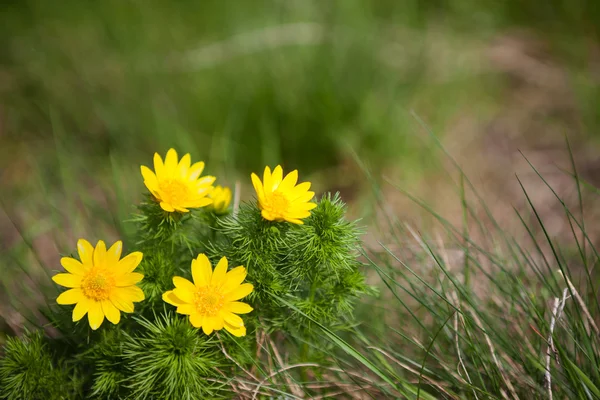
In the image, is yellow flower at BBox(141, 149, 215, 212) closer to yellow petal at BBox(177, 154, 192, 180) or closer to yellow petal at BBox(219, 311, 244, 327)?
yellow petal at BBox(177, 154, 192, 180)

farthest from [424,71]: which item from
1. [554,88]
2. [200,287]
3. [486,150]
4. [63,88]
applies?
[200,287]

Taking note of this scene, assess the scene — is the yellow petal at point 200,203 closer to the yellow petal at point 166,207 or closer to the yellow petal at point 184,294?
the yellow petal at point 166,207

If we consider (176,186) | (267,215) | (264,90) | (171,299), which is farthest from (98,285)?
(264,90)

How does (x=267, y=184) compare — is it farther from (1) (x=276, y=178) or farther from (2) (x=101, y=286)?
(2) (x=101, y=286)

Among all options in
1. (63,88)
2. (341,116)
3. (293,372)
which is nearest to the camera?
(293,372)

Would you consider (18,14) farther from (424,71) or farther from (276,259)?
(276,259)

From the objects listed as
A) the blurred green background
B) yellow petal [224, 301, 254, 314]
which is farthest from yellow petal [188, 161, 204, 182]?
the blurred green background
